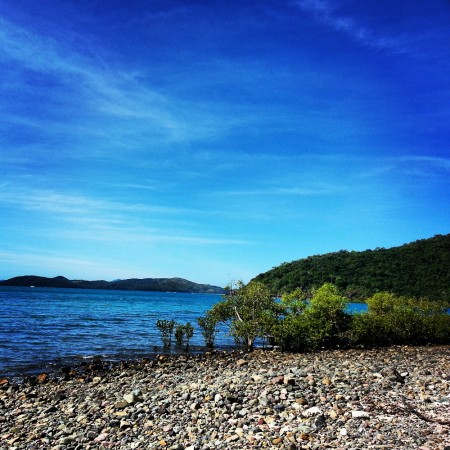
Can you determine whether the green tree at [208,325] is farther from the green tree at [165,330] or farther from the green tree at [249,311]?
the green tree at [165,330]

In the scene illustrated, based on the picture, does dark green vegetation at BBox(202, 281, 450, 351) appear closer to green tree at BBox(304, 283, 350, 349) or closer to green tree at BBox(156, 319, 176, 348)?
green tree at BBox(304, 283, 350, 349)

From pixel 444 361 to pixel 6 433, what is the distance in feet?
58.7

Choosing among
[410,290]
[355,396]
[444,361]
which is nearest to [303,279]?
[410,290]

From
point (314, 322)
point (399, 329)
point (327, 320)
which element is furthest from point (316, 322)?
point (399, 329)

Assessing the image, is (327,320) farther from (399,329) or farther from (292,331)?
(399,329)

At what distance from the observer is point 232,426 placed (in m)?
10.0

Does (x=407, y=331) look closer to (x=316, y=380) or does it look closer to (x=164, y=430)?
(x=316, y=380)

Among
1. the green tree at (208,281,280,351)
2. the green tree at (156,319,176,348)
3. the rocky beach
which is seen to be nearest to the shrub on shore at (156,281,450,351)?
the green tree at (208,281,280,351)

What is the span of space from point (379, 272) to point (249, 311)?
309 ft

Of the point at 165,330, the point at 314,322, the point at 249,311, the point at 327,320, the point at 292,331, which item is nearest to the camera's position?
the point at 292,331

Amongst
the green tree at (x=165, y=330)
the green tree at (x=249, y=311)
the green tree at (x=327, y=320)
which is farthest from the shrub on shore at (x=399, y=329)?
the green tree at (x=165, y=330)

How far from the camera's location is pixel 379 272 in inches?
4427

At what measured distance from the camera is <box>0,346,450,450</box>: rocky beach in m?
9.07

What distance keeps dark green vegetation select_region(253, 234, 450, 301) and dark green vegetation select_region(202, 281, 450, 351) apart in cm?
6108
